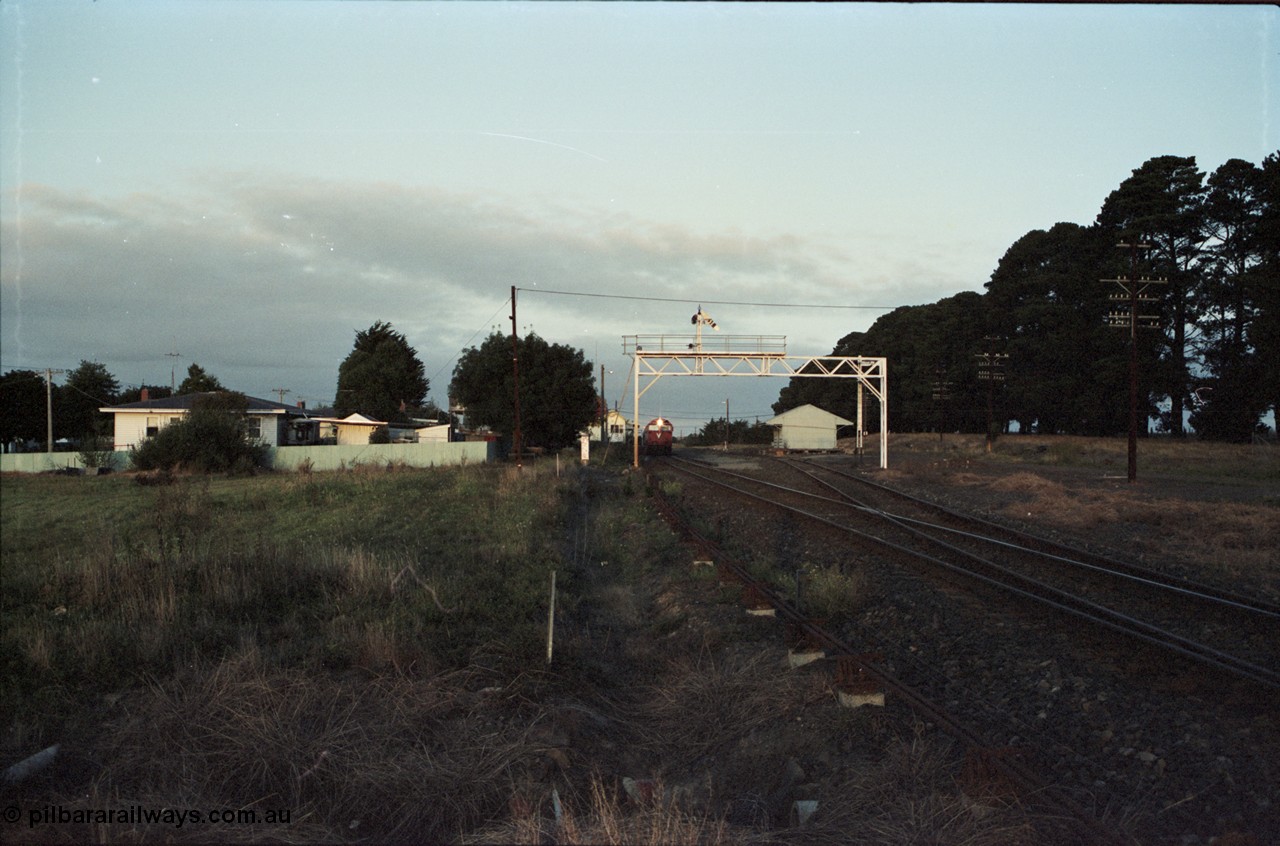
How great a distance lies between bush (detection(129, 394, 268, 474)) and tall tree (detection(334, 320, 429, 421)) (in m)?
42.9

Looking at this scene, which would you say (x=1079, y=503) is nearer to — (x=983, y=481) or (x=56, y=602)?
(x=983, y=481)

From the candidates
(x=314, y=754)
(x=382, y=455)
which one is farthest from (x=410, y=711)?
(x=382, y=455)

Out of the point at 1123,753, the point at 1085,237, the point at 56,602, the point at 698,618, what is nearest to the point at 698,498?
the point at 698,618

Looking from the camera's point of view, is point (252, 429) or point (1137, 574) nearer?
point (1137, 574)

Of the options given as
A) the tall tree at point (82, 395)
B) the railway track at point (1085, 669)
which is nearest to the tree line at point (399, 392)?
the tall tree at point (82, 395)

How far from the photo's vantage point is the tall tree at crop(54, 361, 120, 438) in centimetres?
1468

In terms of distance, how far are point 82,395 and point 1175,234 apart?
59820 millimetres

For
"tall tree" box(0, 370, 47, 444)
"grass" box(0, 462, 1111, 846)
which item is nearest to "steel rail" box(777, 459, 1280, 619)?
"grass" box(0, 462, 1111, 846)

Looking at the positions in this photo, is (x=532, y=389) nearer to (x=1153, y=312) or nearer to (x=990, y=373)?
(x=990, y=373)

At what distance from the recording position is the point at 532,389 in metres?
54.2

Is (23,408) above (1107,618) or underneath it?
above

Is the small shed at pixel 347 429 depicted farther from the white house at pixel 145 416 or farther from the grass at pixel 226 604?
the grass at pixel 226 604

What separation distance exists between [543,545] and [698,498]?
40.9ft

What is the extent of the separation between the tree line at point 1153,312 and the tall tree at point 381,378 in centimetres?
4601
